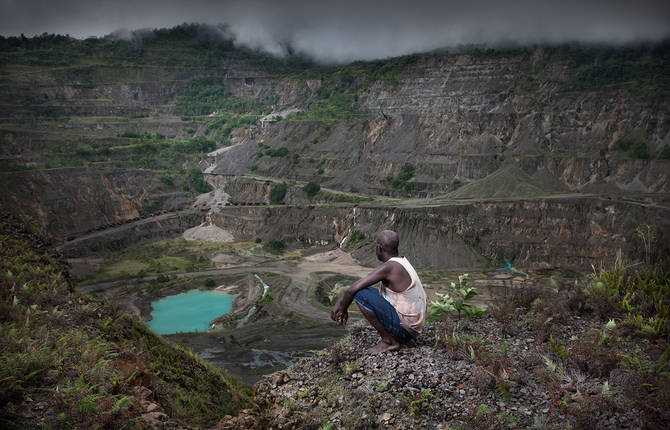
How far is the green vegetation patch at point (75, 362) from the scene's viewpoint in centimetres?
656

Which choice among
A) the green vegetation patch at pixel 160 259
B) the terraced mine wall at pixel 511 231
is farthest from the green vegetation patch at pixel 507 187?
the green vegetation patch at pixel 160 259

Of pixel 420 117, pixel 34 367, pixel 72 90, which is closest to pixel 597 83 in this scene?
pixel 420 117

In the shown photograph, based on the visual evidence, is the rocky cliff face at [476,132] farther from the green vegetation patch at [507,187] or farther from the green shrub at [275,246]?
the green shrub at [275,246]

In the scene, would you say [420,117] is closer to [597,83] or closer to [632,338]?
[597,83]

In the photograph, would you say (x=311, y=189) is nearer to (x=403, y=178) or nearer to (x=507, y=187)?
(x=403, y=178)

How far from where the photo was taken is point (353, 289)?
7.84 metres

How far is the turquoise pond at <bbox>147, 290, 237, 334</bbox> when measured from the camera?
3791 cm

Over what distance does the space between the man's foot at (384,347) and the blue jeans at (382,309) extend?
11 centimetres

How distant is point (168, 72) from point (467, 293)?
129396 mm

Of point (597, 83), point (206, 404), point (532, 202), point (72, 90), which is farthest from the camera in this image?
point (72, 90)

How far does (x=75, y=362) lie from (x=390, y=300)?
5089 mm

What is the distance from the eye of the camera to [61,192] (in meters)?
61.9

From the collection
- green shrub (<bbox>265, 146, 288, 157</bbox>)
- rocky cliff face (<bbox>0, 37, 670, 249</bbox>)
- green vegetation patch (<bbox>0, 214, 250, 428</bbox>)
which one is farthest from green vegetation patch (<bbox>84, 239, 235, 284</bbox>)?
green vegetation patch (<bbox>0, 214, 250, 428</bbox>)

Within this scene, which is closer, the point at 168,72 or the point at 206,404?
the point at 206,404
